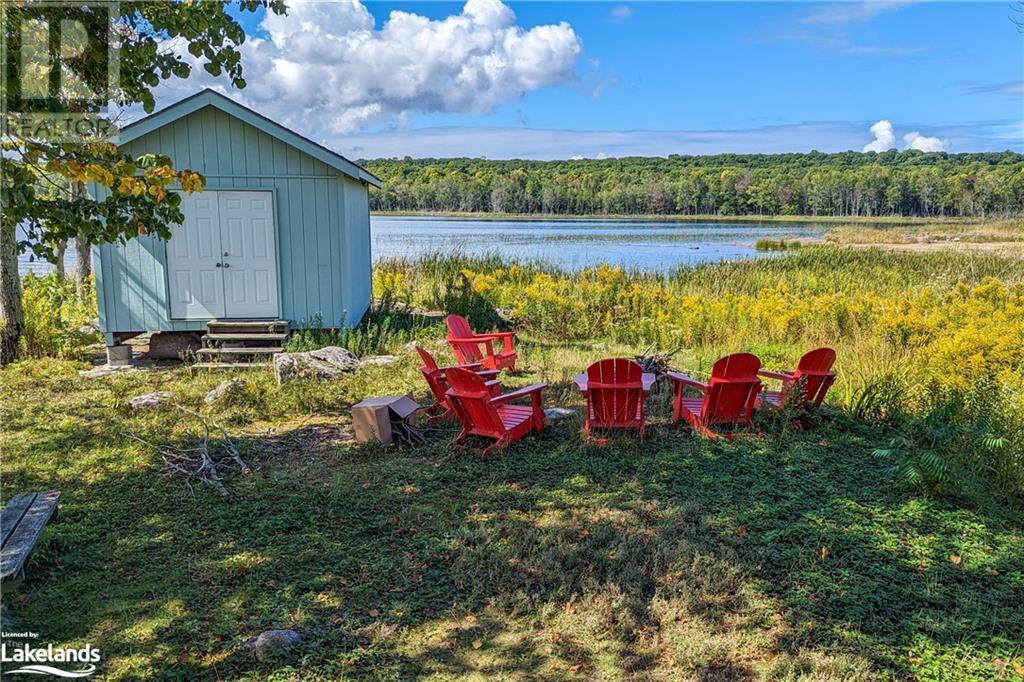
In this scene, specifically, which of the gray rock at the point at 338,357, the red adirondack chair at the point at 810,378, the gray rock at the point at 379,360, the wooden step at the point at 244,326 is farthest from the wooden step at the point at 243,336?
the red adirondack chair at the point at 810,378

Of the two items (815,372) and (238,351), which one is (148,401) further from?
(815,372)

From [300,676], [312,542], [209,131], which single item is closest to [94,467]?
[312,542]

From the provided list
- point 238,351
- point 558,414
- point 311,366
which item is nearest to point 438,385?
point 558,414

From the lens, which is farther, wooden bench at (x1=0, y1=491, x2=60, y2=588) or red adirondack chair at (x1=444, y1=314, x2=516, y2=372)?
red adirondack chair at (x1=444, y1=314, x2=516, y2=372)

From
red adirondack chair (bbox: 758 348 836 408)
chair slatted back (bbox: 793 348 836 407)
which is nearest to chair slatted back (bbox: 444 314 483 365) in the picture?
red adirondack chair (bbox: 758 348 836 408)

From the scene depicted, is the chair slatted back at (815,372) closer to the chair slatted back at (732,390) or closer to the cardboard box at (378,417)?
the chair slatted back at (732,390)

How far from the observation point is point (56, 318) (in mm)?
9742

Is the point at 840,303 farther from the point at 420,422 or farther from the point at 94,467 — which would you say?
the point at 94,467

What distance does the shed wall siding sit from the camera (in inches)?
361

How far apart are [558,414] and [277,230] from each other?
5.21 m

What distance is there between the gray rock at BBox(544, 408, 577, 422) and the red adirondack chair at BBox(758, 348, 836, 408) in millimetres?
1788

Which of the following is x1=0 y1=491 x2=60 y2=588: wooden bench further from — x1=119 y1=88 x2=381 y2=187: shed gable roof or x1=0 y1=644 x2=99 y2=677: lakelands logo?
x1=119 y1=88 x2=381 y2=187: shed gable roof

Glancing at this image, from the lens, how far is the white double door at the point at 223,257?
30.4 feet

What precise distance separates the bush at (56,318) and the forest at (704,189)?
53179 millimetres
